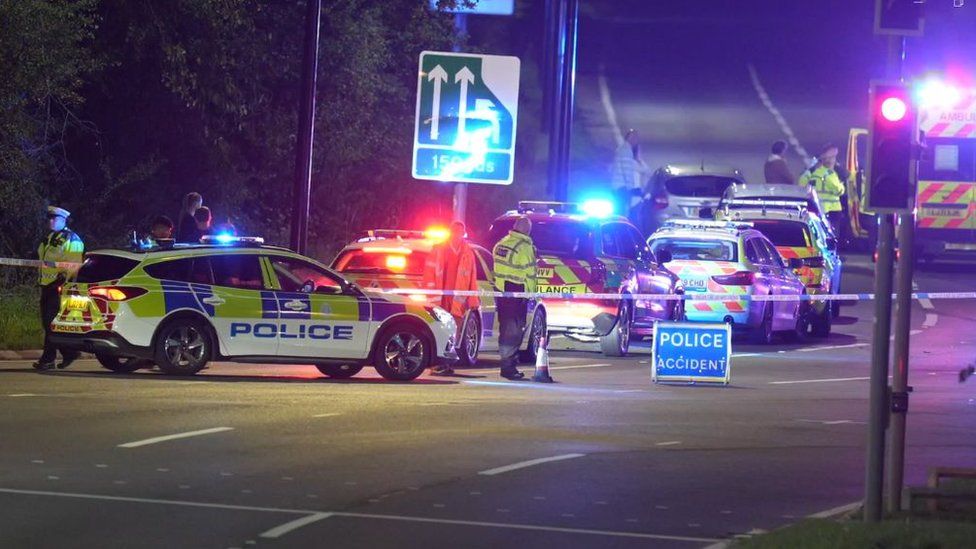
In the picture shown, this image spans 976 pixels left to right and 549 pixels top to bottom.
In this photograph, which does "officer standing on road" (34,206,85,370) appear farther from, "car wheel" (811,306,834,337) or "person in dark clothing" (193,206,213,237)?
"car wheel" (811,306,834,337)

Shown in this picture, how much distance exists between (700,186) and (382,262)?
1886 cm

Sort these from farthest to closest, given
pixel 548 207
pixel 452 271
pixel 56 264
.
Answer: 1. pixel 548 207
2. pixel 452 271
3. pixel 56 264

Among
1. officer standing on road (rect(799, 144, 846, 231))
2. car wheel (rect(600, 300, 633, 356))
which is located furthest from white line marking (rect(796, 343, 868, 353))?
officer standing on road (rect(799, 144, 846, 231))

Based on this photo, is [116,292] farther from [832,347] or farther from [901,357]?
[832,347]

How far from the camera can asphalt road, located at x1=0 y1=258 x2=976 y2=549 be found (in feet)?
37.3

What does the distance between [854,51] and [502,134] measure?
41838 mm

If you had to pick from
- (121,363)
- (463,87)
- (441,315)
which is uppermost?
(463,87)

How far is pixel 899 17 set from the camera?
11383 mm

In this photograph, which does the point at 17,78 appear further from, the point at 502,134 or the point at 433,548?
the point at 433,548

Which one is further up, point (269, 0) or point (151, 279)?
point (269, 0)

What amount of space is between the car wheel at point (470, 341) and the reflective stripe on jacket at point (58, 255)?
4.42m

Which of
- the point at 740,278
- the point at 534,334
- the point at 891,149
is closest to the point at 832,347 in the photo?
the point at 740,278

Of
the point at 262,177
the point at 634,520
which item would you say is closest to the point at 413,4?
the point at 262,177

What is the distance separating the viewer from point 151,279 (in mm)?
20031
